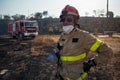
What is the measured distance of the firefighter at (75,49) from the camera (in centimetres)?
292

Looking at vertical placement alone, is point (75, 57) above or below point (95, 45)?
below

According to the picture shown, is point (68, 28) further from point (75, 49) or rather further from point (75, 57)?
point (75, 57)

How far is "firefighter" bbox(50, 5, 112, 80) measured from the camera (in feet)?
9.59

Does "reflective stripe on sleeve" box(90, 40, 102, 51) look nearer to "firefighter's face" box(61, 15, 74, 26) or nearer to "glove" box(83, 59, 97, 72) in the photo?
"glove" box(83, 59, 97, 72)

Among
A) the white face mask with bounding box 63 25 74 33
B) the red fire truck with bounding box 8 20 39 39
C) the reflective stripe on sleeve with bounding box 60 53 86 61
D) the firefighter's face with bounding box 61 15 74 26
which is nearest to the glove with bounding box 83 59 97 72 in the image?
the reflective stripe on sleeve with bounding box 60 53 86 61

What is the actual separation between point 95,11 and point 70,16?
72.5 m

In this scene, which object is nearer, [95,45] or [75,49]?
[95,45]

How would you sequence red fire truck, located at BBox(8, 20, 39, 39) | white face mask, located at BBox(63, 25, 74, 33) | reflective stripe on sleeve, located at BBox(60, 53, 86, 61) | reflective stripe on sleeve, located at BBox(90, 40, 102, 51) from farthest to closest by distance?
1. red fire truck, located at BBox(8, 20, 39, 39)
2. white face mask, located at BBox(63, 25, 74, 33)
3. reflective stripe on sleeve, located at BBox(60, 53, 86, 61)
4. reflective stripe on sleeve, located at BBox(90, 40, 102, 51)

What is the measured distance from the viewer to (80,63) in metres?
3.10

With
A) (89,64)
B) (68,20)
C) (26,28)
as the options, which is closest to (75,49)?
(89,64)

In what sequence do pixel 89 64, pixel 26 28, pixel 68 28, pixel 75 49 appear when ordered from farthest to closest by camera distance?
pixel 26 28 < pixel 68 28 < pixel 75 49 < pixel 89 64

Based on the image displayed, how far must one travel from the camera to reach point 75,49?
121 inches

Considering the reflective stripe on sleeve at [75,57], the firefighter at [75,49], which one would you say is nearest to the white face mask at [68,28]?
the firefighter at [75,49]

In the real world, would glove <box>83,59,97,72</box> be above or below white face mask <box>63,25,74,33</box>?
below
